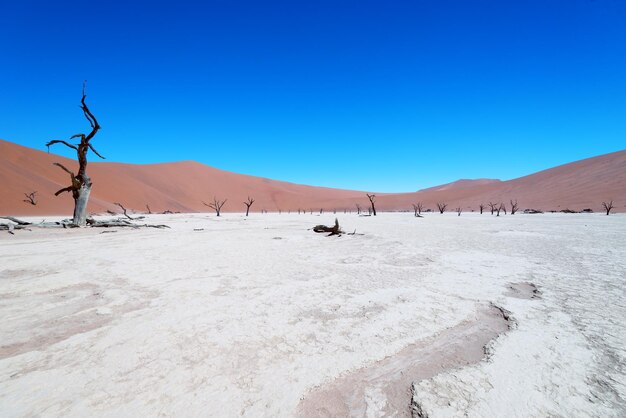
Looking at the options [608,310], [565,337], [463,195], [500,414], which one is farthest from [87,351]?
[463,195]

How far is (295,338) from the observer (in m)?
2.89

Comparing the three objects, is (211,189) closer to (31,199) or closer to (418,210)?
(31,199)

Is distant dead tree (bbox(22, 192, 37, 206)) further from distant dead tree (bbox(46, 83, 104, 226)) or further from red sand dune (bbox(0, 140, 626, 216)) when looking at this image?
distant dead tree (bbox(46, 83, 104, 226))

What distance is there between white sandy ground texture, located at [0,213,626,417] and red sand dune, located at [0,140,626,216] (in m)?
30.1

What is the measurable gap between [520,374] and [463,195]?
77632 mm

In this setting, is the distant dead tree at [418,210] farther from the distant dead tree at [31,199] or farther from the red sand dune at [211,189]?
the distant dead tree at [31,199]

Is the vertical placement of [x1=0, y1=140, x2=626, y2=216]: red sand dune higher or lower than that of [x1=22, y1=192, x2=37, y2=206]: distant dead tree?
higher

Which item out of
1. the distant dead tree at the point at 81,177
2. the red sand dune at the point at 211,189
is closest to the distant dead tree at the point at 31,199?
the red sand dune at the point at 211,189

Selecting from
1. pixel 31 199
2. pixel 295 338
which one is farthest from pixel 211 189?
pixel 295 338

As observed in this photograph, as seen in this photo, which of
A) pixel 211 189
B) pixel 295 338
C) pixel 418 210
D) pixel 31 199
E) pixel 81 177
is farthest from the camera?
pixel 211 189

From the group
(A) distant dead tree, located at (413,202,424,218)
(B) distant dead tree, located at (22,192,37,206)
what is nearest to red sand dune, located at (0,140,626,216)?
(B) distant dead tree, located at (22,192,37,206)

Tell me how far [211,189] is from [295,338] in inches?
3095

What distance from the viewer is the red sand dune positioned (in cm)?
2993

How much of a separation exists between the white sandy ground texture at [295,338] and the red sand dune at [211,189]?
30108 millimetres
